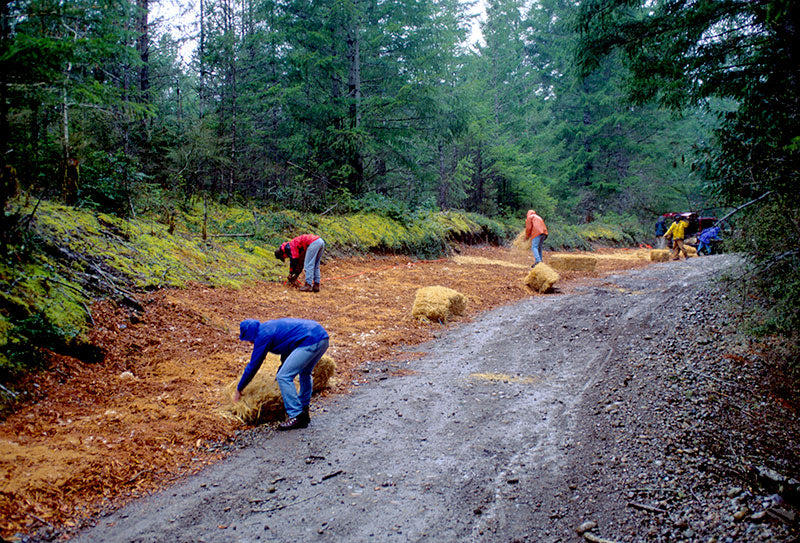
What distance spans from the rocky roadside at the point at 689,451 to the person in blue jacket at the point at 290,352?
7.77 feet

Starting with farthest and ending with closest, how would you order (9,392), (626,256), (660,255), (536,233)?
(626,256)
(660,255)
(536,233)
(9,392)

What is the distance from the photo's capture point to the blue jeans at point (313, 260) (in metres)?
9.27

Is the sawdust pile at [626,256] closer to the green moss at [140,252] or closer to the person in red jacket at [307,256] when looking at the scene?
the green moss at [140,252]

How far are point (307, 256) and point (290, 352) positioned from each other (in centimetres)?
546

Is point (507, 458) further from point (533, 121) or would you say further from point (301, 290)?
point (533, 121)

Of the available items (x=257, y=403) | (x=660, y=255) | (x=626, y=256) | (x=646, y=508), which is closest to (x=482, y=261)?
(x=660, y=255)

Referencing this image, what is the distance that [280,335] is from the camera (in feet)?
13.2

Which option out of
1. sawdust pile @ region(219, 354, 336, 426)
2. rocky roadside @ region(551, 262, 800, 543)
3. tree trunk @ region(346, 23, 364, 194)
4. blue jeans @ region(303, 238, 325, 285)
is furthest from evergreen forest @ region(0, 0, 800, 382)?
blue jeans @ region(303, 238, 325, 285)

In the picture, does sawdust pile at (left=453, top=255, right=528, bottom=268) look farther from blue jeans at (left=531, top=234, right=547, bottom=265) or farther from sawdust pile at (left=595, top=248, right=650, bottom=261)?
sawdust pile at (left=595, top=248, right=650, bottom=261)

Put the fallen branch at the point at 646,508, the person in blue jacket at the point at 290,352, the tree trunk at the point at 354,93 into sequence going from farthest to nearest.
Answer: the tree trunk at the point at 354,93 < the person in blue jacket at the point at 290,352 < the fallen branch at the point at 646,508

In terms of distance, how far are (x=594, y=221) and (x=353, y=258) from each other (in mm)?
23081

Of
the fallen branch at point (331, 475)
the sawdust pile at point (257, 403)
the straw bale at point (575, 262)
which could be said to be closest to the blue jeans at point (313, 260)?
the sawdust pile at point (257, 403)

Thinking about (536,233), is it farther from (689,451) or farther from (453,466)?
Answer: (453,466)

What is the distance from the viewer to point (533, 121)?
29.0m
